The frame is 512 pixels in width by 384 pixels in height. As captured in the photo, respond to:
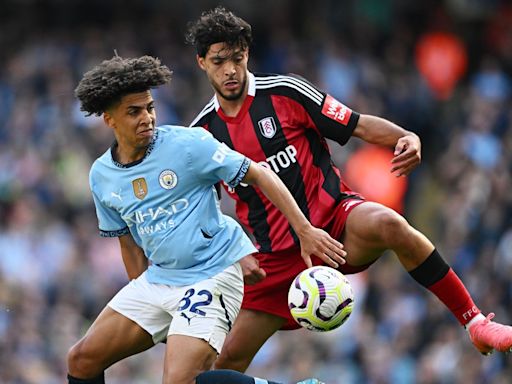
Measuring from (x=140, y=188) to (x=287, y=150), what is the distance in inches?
45.8

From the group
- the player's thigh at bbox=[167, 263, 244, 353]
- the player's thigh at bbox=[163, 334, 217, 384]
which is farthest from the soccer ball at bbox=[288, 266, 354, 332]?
the player's thigh at bbox=[163, 334, 217, 384]

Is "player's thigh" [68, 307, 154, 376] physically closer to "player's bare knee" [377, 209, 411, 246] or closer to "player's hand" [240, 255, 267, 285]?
"player's hand" [240, 255, 267, 285]

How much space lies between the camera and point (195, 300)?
282 inches

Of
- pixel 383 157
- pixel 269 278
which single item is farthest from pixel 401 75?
pixel 269 278

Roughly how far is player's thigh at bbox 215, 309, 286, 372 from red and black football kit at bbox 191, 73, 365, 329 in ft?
0.72

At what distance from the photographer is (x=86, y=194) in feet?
49.0

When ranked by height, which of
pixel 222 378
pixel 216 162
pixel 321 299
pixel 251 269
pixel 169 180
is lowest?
pixel 222 378

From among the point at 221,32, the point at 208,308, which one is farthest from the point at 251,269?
the point at 221,32

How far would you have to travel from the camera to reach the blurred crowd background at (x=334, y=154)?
12469 millimetres

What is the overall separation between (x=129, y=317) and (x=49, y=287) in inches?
273

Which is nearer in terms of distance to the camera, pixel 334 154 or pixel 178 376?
pixel 178 376

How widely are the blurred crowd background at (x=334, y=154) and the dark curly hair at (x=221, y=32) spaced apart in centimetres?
495

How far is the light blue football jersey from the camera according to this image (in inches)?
282

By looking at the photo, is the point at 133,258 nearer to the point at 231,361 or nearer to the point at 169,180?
the point at 169,180
